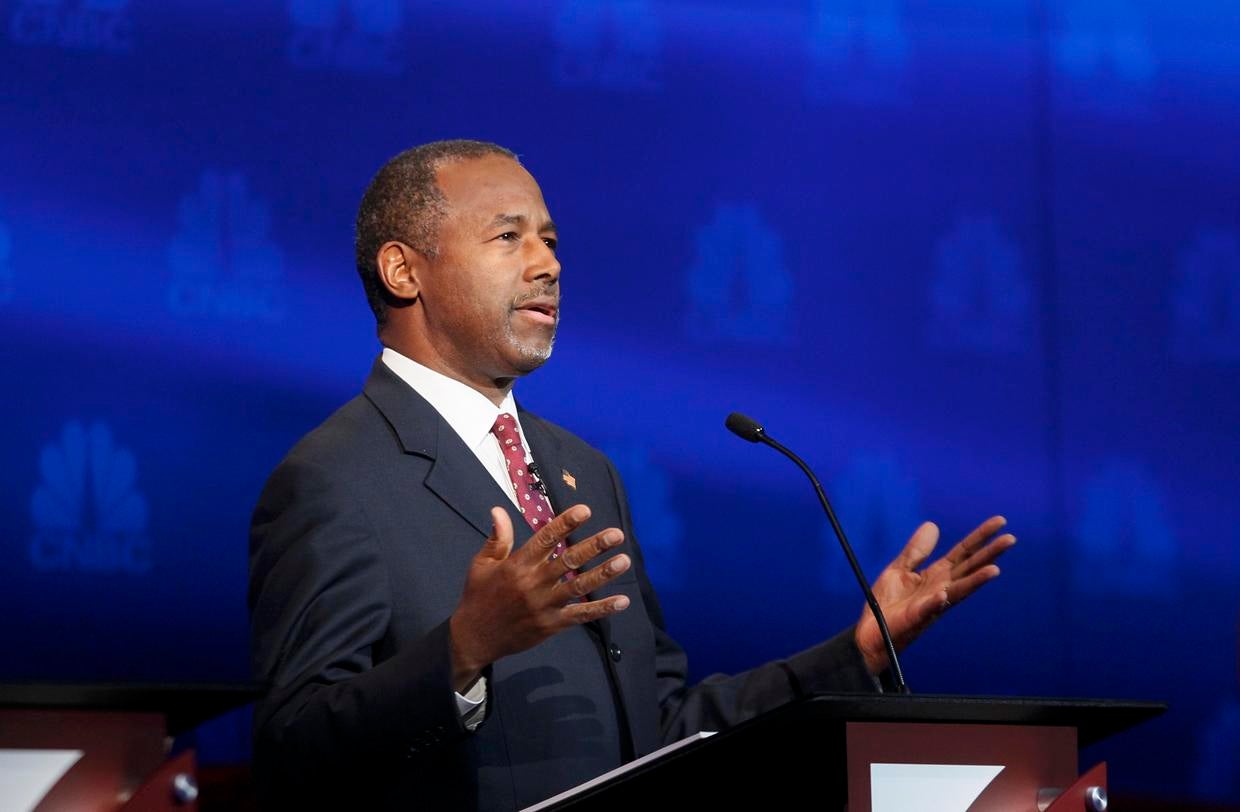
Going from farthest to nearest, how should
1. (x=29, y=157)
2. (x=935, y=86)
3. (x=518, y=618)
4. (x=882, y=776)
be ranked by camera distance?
(x=935, y=86) → (x=29, y=157) → (x=518, y=618) → (x=882, y=776)

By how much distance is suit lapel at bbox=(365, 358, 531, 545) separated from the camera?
2320 mm

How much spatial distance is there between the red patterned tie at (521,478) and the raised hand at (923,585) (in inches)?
16.8

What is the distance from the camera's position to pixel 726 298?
12.7 feet

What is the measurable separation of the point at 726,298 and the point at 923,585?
161 centimetres

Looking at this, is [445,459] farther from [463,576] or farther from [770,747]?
[770,747]

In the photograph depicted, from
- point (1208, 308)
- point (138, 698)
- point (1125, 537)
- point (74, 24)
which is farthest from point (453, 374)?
point (1208, 308)

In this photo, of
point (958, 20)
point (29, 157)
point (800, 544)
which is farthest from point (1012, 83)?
point (29, 157)

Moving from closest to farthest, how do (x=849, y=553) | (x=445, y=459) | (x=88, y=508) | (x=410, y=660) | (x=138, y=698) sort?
1. (x=138, y=698)
2. (x=410, y=660)
3. (x=849, y=553)
4. (x=445, y=459)
5. (x=88, y=508)

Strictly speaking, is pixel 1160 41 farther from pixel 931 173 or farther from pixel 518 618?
pixel 518 618

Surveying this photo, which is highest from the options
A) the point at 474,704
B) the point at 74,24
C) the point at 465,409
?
the point at 74,24

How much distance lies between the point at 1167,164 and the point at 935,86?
665 mm

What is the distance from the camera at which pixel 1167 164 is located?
4359 millimetres

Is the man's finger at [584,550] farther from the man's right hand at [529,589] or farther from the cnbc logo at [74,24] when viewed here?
the cnbc logo at [74,24]

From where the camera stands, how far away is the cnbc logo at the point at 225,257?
133 inches
